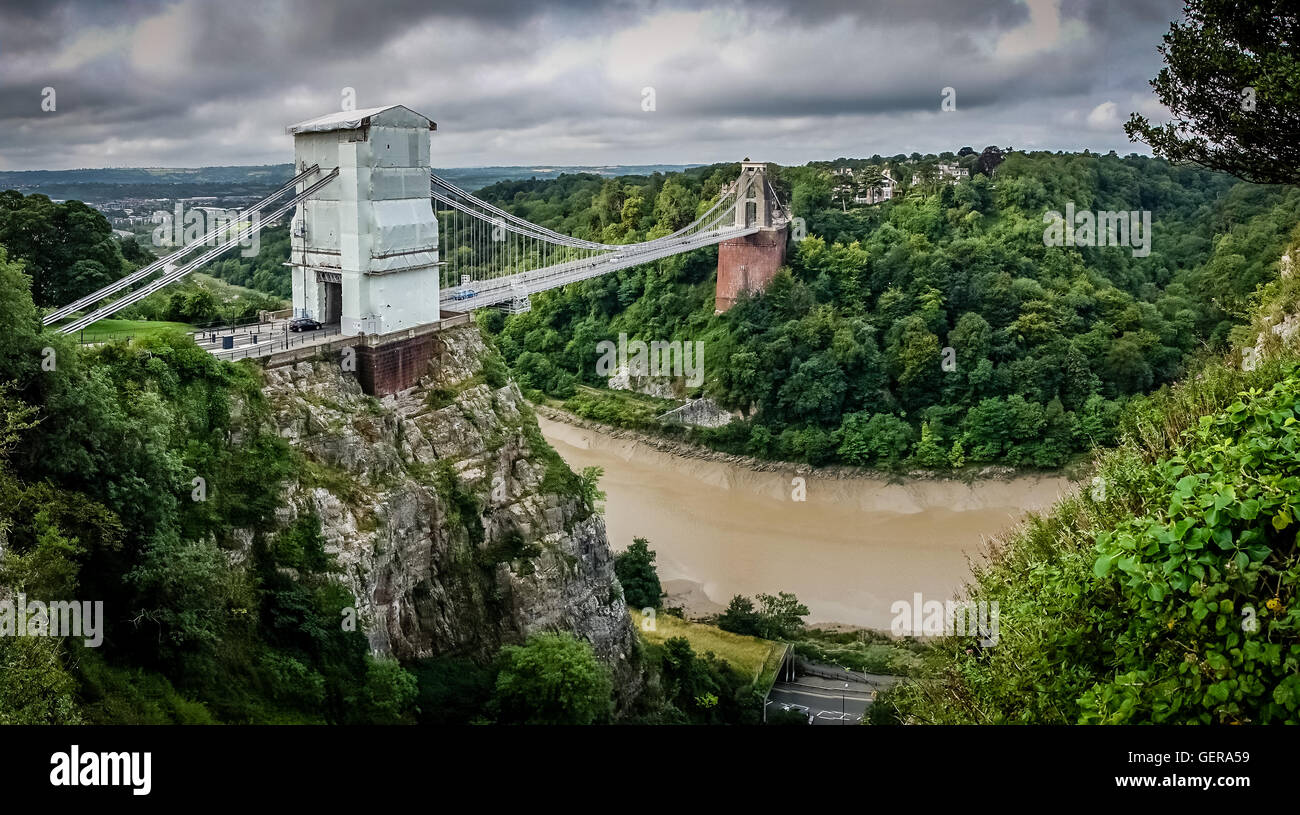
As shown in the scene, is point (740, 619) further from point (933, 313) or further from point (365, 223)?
point (933, 313)

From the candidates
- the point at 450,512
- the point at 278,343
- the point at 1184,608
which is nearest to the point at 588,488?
the point at 450,512

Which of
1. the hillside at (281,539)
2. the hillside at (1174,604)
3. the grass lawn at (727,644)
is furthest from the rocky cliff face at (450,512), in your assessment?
the hillside at (1174,604)

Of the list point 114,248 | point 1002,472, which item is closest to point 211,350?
point 114,248

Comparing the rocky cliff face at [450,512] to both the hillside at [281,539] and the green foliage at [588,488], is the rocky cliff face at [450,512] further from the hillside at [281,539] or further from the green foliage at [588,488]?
the green foliage at [588,488]

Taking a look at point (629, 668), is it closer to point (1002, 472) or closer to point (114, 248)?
point (114, 248)

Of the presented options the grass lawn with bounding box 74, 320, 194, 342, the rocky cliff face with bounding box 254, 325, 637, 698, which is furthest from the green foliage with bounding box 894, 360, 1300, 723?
the grass lawn with bounding box 74, 320, 194, 342

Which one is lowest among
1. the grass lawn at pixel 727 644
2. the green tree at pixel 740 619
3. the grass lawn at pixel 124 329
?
the grass lawn at pixel 727 644
